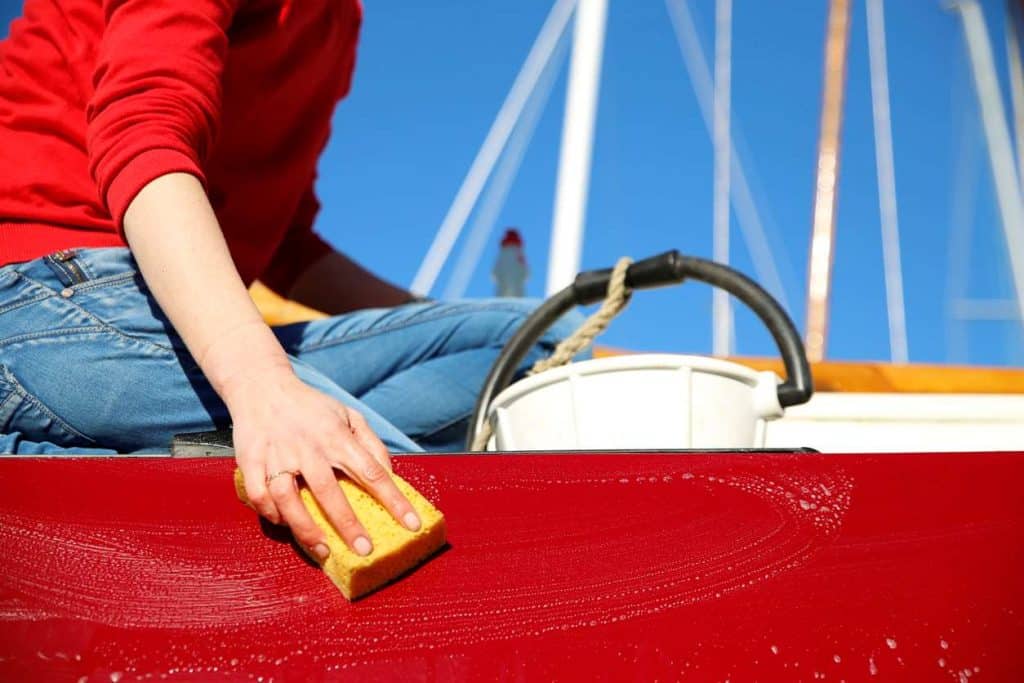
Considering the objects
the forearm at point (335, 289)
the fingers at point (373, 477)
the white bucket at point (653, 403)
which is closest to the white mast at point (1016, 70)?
→ the forearm at point (335, 289)

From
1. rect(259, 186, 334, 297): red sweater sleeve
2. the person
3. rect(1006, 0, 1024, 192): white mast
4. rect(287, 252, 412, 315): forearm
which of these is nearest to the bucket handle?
the person

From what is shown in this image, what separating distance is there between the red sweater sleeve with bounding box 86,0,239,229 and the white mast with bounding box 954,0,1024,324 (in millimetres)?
4389

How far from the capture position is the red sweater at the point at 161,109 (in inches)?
42.5

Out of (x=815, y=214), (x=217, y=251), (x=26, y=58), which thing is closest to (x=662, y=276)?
(x=217, y=251)

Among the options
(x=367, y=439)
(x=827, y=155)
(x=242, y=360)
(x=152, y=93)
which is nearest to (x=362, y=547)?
(x=367, y=439)

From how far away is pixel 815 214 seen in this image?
7.92 meters

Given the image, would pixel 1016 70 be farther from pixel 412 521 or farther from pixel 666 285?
pixel 412 521

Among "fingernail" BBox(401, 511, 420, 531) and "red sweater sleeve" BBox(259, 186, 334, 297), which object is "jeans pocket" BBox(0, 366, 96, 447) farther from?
"red sweater sleeve" BBox(259, 186, 334, 297)

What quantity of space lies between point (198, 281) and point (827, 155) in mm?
7800

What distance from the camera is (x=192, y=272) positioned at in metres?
0.94

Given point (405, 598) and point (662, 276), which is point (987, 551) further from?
point (662, 276)

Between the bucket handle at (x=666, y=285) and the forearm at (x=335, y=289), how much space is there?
0.67 meters

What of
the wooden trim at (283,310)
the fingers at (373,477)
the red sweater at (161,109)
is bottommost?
the wooden trim at (283,310)

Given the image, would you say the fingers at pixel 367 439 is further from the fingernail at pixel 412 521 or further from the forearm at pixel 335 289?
the forearm at pixel 335 289
